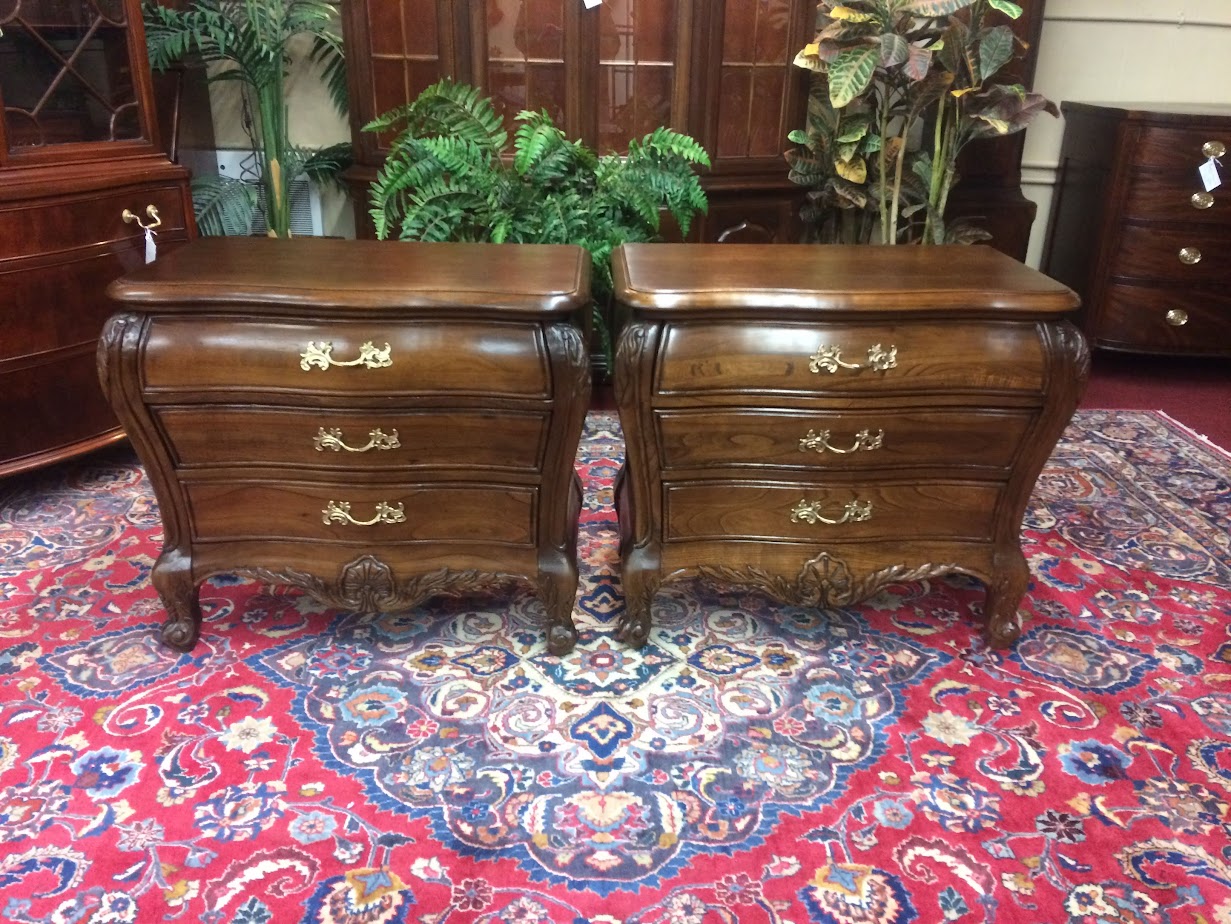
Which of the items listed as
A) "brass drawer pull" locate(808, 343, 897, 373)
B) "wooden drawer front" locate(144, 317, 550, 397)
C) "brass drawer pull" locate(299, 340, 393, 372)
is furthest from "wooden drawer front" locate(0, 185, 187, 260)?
"brass drawer pull" locate(808, 343, 897, 373)

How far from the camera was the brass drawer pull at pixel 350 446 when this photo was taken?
1.59 m

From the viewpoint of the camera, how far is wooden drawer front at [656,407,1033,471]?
5.31ft

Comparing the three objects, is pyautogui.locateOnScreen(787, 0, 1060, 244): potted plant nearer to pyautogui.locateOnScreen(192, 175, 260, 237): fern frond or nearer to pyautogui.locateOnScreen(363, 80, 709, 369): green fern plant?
pyautogui.locateOnScreen(363, 80, 709, 369): green fern plant

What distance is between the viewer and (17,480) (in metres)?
2.51

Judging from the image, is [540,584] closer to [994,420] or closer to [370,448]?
[370,448]

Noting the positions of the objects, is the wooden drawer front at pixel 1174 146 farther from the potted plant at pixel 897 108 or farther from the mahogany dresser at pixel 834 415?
the mahogany dresser at pixel 834 415

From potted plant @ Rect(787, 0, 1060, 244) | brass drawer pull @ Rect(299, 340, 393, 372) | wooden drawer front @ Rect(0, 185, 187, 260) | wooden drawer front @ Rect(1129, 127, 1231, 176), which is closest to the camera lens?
brass drawer pull @ Rect(299, 340, 393, 372)

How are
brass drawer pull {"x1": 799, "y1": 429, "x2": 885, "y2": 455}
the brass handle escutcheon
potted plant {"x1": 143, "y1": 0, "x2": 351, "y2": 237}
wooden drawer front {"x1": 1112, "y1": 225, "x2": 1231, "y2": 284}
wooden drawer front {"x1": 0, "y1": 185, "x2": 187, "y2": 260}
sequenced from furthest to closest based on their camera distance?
wooden drawer front {"x1": 1112, "y1": 225, "x2": 1231, "y2": 284} < potted plant {"x1": 143, "y1": 0, "x2": 351, "y2": 237} < the brass handle escutcheon < wooden drawer front {"x1": 0, "y1": 185, "x2": 187, "y2": 260} < brass drawer pull {"x1": 799, "y1": 429, "x2": 885, "y2": 455}

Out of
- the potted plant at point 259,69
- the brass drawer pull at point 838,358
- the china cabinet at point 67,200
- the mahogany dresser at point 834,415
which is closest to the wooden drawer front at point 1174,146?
the mahogany dresser at point 834,415

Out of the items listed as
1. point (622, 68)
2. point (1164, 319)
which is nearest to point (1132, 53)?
point (1164, 319)

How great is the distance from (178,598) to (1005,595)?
1.56 m

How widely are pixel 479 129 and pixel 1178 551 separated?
2.14 meters

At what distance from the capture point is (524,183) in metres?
2.68

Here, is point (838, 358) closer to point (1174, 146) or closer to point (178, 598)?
point (178, 598)
